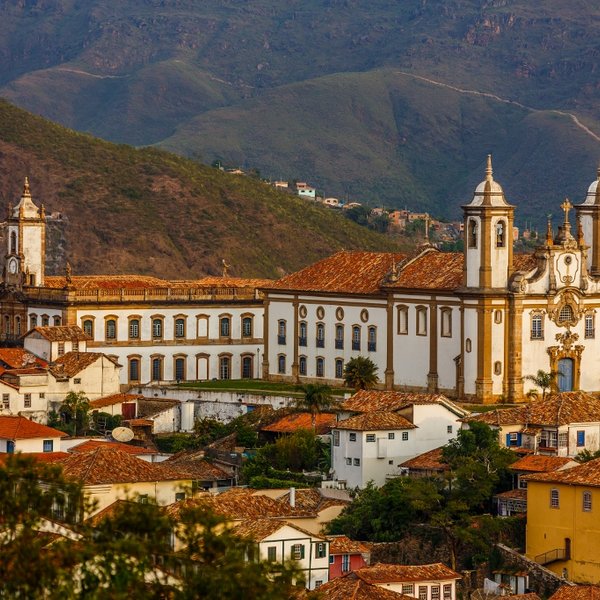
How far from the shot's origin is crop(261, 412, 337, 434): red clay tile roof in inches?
3430

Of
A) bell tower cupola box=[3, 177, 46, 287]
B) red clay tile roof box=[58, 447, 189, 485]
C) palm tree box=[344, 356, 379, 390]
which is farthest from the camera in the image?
bell tower cupola box=[3, 177, 46, 287]

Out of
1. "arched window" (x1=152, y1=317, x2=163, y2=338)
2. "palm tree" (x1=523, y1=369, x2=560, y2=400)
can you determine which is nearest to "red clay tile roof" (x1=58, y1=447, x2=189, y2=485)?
"palm tree" (x1=523, y1=369, x2=560, y2=400)

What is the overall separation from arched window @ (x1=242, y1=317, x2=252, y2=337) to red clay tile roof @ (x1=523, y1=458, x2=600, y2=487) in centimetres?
3673

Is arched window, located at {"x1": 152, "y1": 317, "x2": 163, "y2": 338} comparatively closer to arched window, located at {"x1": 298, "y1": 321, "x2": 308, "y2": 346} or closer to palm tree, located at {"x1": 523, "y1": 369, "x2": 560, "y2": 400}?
arched window, located at {"x1": 298, "y1": 321, "x2": 308, "y2": 346}

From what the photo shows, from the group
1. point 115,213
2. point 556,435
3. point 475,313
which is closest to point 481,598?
point 556,435

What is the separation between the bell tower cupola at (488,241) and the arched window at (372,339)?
21.1ft

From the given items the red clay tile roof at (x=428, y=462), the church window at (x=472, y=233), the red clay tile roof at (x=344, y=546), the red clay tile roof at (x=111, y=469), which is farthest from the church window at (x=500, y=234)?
the red clay tile roof at (x=344, y=546)

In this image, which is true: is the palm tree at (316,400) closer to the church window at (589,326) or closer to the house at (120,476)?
the church window at (589,326)

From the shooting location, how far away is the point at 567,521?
70.1 m

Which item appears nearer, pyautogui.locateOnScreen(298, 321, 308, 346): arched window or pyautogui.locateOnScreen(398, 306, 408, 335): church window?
pyautogui.locateOnScreen(398, 306, 408, 335): church window

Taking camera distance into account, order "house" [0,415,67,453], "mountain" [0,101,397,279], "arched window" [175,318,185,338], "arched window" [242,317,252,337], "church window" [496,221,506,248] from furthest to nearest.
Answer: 1. "mountain" [0,101,397,279]
2. "arched window" [242,317,252,337]
3. "arched window" [175,318,185,338]
4. "church window" [496,221,506,248]
5. "house" [0,415,67,453]

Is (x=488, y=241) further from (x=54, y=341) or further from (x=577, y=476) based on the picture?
(x=577, y=476)

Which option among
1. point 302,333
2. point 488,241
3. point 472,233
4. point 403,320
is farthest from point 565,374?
point 302,333

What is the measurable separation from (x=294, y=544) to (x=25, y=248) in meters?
45.9
